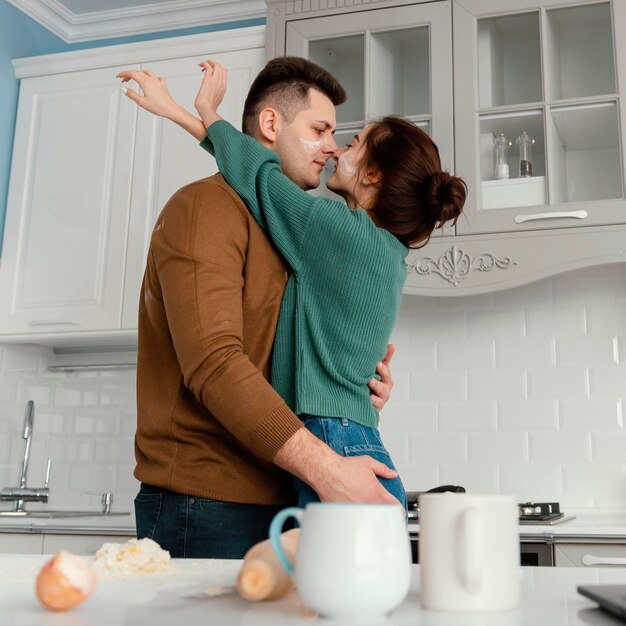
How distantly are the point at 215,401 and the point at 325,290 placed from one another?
0.30 m

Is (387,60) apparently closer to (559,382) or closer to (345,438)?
(559,382)

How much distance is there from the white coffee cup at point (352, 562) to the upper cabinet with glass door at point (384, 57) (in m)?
2.21

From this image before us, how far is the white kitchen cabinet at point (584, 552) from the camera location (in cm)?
212

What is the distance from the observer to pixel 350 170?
1.66m

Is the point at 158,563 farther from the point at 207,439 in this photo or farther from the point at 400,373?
the point at 400,373

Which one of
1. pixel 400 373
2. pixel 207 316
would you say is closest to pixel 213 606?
pixel 207 316

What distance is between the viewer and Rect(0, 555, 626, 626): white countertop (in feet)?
1.90

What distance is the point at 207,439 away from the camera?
134cm

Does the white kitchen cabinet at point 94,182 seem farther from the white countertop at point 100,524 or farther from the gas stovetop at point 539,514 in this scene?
the gas stovetop at point 539,514

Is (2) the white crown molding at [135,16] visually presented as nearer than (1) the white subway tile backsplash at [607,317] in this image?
No

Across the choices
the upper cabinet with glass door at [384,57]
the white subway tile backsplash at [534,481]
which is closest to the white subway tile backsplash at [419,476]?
the white subway tile backsplash at [534,481]

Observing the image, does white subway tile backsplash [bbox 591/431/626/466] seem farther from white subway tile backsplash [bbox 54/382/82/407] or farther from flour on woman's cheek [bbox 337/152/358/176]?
white subway tile backsplash [bbox 54/382/82/407]

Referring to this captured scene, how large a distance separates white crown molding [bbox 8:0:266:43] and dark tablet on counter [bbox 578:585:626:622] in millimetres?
3099

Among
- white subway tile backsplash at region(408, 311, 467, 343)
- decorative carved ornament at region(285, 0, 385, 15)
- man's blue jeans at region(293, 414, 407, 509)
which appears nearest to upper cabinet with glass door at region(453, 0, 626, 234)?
decorative carved ornament at region(285, 0, 385, 15)
